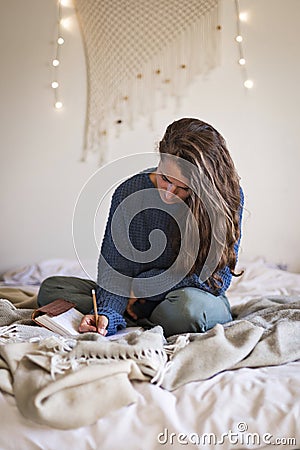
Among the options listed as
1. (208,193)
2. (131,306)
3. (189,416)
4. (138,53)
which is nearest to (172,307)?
(131,306)

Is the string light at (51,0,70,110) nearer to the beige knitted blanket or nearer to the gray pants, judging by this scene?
the gray pants

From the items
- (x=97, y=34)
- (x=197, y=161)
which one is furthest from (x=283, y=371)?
(x=97, y=34)

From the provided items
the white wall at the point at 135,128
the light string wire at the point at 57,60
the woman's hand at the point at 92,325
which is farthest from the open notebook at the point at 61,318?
the light string wire at the point at 57,60

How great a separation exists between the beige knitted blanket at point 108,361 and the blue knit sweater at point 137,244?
26 centimetres

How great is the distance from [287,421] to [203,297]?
513 mm

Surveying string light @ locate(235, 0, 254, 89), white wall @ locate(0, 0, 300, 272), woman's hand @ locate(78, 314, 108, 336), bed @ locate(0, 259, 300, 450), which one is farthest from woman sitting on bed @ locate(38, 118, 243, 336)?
string light @ locate(235, 0, 254, 89)

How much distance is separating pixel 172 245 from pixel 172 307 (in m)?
0.22

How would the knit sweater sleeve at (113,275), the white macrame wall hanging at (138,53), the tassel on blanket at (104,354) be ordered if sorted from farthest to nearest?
1. the white macrame wall hanging at (138,53)
2. the knit sweater sleeve at (113,275)
3. the tassel on blanket at (104,354)

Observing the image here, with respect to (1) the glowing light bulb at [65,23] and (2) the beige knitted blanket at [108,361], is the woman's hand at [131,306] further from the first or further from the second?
(1) the glowing light bulb at [65,23]

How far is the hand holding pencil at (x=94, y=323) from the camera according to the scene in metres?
A: 1.58

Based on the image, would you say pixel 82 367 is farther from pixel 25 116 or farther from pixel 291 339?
pixel 25 116

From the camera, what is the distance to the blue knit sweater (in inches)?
69.1

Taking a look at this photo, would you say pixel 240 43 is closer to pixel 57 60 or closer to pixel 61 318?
pixel 57 60

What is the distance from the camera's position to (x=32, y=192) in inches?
117
